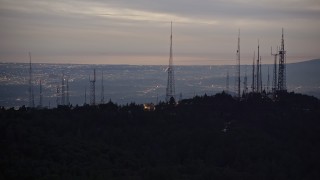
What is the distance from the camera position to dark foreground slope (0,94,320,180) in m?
18.1

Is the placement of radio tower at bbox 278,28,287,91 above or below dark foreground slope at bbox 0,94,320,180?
above

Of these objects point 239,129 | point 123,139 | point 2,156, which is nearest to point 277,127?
point 239,129

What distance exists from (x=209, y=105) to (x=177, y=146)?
7.29m

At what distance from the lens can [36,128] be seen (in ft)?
75.6

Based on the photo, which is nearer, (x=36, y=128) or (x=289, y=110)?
(x=36, y=128)

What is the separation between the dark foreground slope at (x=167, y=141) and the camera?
18062 mm

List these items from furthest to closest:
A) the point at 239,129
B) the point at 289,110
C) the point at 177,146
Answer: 1. the point at 289,110
2. the point at 239,129
3. the point at 177,146

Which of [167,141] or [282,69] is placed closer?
[167,141]

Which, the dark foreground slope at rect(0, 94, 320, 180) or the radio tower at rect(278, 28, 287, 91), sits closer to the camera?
the dark foreground slope at rect(0, 94, 320, 180)

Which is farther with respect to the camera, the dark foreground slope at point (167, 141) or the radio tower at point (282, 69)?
the radio tower at point (282, 69)

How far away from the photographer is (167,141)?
22828 millimetres

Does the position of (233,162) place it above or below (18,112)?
below

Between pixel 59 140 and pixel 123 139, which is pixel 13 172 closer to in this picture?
pixel 59 140

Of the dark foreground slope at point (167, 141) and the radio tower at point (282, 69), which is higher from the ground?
the radio tower at point (282, 69)
